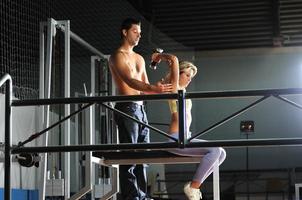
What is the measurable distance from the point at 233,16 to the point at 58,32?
5.04 metres

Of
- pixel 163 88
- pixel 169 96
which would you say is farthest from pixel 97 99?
pixel 163 88

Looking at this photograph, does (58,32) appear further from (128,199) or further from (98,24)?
(98,24)

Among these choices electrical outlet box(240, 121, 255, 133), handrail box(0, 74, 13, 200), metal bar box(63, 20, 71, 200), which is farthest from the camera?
electrical outlet box(240, 121, 255, 133)

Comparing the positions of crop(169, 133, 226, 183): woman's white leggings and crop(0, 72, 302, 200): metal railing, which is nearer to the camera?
crop(0, 72, 302, 200): metal railing

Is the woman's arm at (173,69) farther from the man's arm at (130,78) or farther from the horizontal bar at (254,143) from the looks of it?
the horizontal bar at (254,143)

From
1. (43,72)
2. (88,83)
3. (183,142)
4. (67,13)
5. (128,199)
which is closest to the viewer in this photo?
(183,142)

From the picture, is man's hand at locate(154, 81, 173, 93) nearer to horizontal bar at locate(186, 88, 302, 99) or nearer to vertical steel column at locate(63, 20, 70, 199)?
horizontal bar at locate(186, 88, 302, 99)

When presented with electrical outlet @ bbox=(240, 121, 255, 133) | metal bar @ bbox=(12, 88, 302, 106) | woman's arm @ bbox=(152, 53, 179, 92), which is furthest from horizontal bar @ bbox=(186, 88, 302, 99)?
electrical outlet @ bbox=(240, 121, 255, 133)

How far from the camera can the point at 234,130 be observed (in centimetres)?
1194

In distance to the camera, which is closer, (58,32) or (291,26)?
(58,32)

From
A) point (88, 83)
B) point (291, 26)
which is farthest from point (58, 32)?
point (291, 26)

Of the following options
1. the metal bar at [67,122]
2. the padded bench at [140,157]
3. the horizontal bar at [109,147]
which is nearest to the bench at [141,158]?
the padded bench at [140,157]

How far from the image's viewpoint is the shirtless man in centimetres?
417

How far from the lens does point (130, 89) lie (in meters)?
4.34
